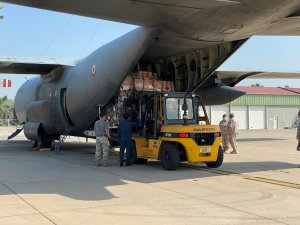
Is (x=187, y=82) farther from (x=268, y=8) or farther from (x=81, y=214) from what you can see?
(x=81, y=214)

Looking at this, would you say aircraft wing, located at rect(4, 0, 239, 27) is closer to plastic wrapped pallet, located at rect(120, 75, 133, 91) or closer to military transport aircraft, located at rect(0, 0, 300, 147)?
military transport aircraft, located at rect(0, 0, 300, 147)

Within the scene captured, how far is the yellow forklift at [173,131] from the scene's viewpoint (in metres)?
11.6

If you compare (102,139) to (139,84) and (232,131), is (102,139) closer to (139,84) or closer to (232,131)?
(139,84)

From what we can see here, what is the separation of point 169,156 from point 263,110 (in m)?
49.6

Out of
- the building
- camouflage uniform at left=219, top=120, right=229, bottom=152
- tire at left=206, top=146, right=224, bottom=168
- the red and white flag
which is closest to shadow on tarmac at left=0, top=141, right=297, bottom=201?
tire at left=206, top=146, right=224, bottom=168

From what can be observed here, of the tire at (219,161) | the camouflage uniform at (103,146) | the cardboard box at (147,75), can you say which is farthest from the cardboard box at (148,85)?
the tire at (219,161)

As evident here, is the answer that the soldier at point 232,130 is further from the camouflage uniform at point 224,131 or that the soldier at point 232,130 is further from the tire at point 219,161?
the tire at point 219,161

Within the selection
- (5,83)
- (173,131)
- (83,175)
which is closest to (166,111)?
→ (173,131)

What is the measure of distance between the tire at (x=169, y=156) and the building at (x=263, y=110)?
1699 inches

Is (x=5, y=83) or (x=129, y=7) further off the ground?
(x=5, y=83)

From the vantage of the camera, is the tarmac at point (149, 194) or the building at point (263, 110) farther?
the building at point (263, 110)

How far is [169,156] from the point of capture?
1176 cm

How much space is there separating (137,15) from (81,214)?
493 centimetres

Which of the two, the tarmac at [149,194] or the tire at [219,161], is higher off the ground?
the tire at [219,161]
